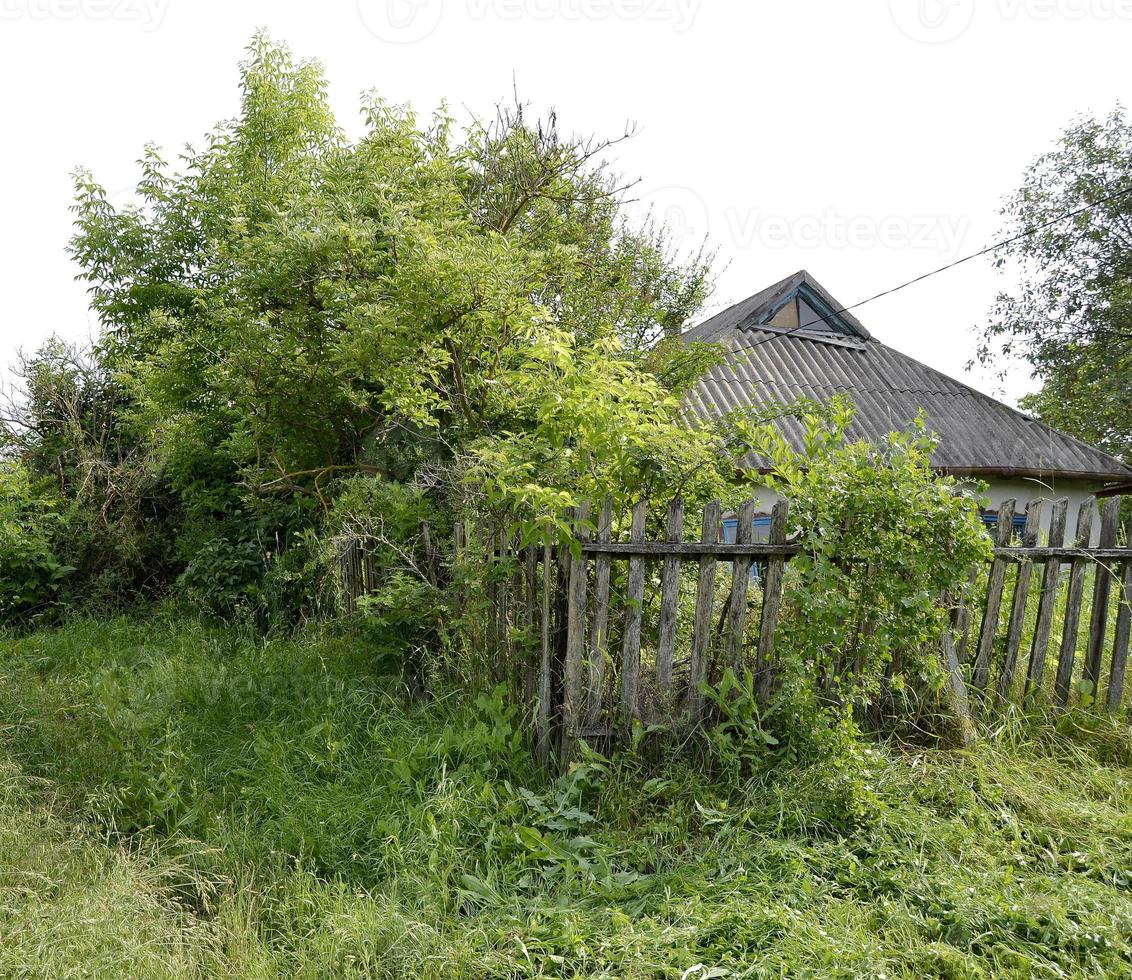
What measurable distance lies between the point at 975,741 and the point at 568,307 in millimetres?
5810

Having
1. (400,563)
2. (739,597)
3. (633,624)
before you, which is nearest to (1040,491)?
(739,597)

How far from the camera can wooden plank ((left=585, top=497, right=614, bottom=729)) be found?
13.4 feet

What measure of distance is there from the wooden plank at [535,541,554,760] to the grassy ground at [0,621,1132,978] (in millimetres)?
138

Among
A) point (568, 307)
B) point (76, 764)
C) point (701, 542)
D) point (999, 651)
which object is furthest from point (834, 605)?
point (568, 307)

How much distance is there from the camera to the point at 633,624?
413cm

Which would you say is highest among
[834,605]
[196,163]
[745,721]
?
[196,163]

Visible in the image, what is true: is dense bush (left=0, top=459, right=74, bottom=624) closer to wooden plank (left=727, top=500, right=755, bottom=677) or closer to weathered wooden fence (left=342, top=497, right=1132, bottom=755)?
weathered wooden fence (left=342, top=497, right=1132, bottom=755)

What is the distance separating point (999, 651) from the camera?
480 centimetres

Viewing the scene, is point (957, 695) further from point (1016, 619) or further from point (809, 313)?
point (809, 313)

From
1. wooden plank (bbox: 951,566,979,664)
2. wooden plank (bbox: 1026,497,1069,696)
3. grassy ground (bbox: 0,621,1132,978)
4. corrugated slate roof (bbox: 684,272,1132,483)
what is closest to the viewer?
grassy ground (bbox: 0,621,1132,978)

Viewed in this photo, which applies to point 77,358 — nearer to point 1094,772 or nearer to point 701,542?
point 701,542

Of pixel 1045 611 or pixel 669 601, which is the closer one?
pixel 669 601

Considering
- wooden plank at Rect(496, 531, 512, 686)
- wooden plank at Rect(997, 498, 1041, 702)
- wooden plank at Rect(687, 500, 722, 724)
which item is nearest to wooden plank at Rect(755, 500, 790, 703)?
wooden plank at Rect(687, 500, 722, 724)

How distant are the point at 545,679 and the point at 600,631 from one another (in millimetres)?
391
